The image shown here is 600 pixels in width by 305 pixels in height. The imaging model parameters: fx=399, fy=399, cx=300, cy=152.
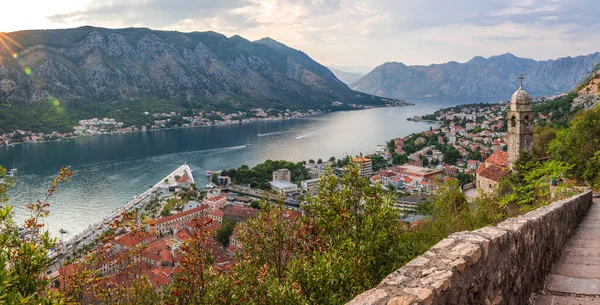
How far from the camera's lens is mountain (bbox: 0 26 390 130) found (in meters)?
94.3

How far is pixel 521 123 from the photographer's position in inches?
783

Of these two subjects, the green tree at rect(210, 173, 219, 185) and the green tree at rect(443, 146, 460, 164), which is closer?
the green tree at rect(210, 173, 219, 185)

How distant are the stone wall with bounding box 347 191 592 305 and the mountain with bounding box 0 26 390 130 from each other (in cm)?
9362

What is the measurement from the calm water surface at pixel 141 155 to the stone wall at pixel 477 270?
33.5m

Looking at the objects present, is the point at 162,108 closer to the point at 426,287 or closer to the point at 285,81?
the point at 285,81

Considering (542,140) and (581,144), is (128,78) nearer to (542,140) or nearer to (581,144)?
(542,140)

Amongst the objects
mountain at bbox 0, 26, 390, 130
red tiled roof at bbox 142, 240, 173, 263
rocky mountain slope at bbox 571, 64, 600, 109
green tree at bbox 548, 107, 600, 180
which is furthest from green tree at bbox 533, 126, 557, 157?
mountain at bbox 0, 26, 390, 130

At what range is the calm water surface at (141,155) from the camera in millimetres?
37531

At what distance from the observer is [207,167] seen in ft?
178

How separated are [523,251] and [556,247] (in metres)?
1.35

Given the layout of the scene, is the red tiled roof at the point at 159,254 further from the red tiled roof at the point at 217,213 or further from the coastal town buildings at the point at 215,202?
the coastal town buildings at the point at 215,202

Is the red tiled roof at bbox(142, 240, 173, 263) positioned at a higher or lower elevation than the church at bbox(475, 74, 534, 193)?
lower

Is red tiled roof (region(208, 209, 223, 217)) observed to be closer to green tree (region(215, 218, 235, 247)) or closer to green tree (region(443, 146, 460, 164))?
green tree (region(215, 218, 235, 247))

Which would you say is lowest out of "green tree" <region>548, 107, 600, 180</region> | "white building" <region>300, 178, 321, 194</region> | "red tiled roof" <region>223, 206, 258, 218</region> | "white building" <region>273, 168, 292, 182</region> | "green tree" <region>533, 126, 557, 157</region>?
"white building" <region>300, 178, 321, 194</region>
